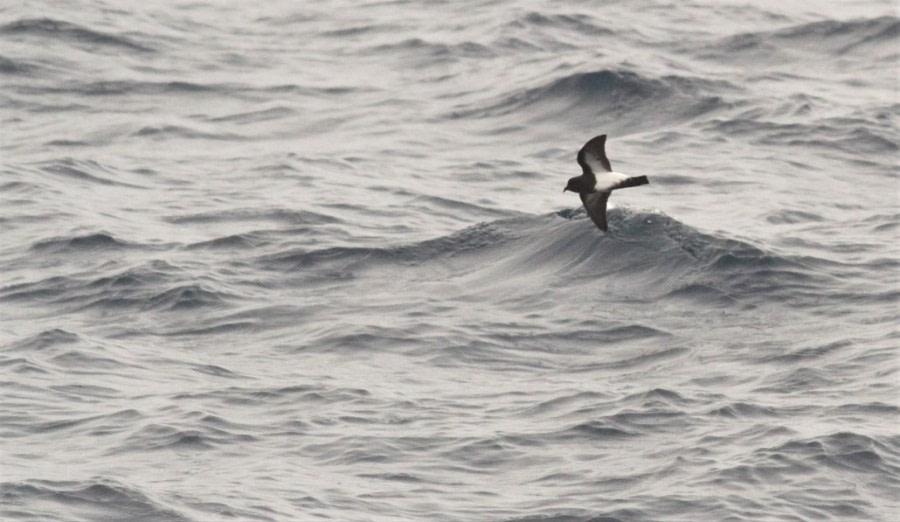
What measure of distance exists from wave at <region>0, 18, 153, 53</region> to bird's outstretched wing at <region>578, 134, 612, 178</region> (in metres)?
15.7

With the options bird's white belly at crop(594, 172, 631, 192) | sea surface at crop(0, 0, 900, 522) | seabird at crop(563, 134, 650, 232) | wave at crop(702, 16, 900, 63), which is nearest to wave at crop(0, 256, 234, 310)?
sea surface at crop(0, 0, 900, 522)

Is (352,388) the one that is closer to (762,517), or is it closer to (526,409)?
(526,409)

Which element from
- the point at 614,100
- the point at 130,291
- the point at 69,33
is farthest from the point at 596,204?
the point at 69,33

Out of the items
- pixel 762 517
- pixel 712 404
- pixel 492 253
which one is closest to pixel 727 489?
pixel 762 517

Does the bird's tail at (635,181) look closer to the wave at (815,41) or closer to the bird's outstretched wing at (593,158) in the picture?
the bird's outstretched wing at (593,158)

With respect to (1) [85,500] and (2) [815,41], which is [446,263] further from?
(2) [815,41]

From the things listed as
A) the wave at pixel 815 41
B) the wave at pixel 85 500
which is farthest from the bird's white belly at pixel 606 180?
the wave at pixel 815 41

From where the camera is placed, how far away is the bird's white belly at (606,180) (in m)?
16.3

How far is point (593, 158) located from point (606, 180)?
211mm

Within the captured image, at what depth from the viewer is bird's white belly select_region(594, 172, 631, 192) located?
16328 mm

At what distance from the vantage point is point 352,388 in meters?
18.9

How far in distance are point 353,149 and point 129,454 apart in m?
9.73

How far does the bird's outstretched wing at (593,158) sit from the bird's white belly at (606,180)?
55 mm

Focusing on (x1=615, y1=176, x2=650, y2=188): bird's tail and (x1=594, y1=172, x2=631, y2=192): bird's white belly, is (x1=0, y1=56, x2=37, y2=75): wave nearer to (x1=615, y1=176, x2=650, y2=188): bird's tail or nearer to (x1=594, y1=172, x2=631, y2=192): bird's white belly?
(x1=594, y1=172, x2=631, y2=192): bird's white belly
